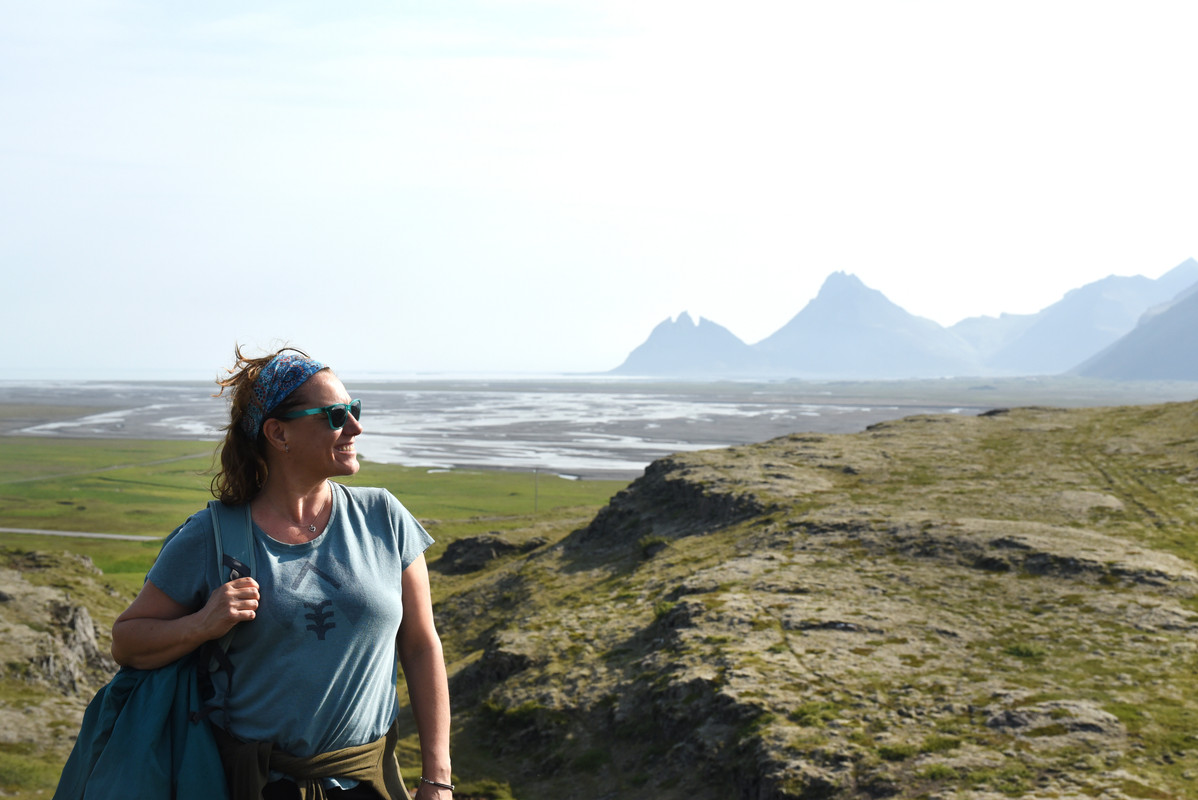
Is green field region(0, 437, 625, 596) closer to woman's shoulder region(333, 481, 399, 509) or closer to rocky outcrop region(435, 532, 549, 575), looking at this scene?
rocky outcrop region(435, 532, 549, 575)

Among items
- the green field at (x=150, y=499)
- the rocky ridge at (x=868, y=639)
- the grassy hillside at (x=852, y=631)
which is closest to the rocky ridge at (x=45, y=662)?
the grassy hillside at (x=852, y=631)

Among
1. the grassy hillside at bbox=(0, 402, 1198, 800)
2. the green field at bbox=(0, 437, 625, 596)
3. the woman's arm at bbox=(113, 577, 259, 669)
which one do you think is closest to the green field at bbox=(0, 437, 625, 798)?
the green field at bbox=(0, 437, 625, 596)

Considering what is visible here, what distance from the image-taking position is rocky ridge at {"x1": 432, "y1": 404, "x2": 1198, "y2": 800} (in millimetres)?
10406

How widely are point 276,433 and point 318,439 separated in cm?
18

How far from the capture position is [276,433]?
3.87 meters

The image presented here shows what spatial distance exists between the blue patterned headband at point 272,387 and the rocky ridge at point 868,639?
857cm

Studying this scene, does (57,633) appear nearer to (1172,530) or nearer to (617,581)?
(617,581)

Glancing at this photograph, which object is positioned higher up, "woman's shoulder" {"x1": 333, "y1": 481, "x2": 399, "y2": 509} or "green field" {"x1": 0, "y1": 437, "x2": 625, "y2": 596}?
"woman's shoulder" {"x1": 333, "y1": 481, "x2": 399, "y2": 509}

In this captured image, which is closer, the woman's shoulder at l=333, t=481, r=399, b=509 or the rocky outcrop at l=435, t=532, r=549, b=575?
the woman's shoulder at l=333, t=481, r=399, b=509

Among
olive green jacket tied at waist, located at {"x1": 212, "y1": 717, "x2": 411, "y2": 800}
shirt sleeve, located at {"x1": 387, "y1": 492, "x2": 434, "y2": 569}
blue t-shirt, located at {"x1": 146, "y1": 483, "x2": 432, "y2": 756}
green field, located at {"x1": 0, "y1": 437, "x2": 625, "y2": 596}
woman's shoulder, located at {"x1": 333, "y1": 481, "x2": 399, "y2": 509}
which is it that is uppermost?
woman's shoulder, located at {"x1": 333, "y1": 481, "x2": 399, "y2": 509}

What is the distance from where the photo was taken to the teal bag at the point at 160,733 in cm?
346

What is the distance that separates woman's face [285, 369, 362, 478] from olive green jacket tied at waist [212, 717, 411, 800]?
1.13 m

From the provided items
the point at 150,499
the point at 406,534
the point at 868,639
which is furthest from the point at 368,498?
the point at 150,499

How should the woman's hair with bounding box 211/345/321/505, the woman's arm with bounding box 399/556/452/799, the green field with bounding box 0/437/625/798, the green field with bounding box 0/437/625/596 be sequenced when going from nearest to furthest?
the woman's hair with bounding box 211/345/321/505
the woman's arm with bounding box 399/556/452/799
the green field with bounding box 0/437/625/798
the green field with bounding box 0/437/625/596
